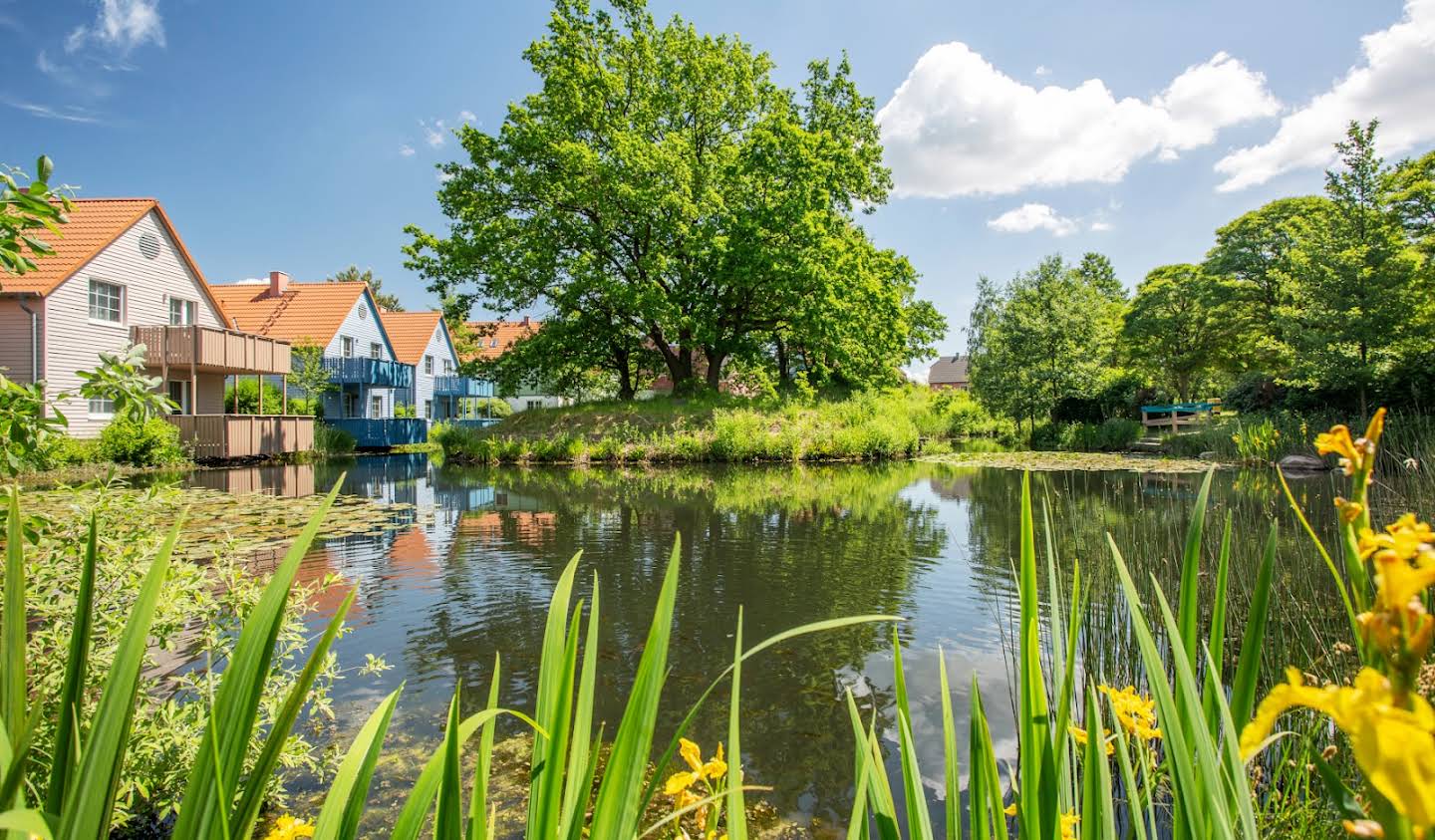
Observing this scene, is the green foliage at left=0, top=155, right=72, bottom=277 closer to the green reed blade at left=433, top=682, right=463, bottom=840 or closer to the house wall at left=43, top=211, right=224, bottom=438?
the green reed blade at left=433, top=682, right=463, bottom=840

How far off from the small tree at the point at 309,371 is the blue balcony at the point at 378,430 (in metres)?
1.31

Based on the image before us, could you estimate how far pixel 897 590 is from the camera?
6.23m

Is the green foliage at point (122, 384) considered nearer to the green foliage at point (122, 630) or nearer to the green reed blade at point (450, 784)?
the green foliage at point (122, 630)

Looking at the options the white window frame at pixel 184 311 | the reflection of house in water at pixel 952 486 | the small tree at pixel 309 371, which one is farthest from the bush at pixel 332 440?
the reflection of house in water at pixel 952 486

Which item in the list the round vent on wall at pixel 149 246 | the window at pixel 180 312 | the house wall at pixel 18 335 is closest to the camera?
the house wall at pixel 18 335

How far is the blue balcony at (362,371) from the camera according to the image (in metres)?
28.4

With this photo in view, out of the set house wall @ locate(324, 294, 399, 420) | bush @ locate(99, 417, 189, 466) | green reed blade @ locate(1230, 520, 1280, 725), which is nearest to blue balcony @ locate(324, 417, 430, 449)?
house wall @ locate(324, 294, 399, 420)

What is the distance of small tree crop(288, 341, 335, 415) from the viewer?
2541cm

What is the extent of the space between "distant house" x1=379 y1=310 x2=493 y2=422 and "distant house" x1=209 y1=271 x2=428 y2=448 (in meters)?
3.53

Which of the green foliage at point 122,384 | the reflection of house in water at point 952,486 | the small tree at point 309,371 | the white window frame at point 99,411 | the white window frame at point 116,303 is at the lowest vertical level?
the reflection of house in water at point 952,486

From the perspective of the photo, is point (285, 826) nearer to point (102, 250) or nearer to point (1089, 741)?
point (1089, 741)

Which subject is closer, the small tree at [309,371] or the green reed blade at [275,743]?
the green reed blade at [275,743]

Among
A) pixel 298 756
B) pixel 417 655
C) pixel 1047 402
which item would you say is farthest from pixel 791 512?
pixel 1047 402

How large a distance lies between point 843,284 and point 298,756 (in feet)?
A: 71.4
